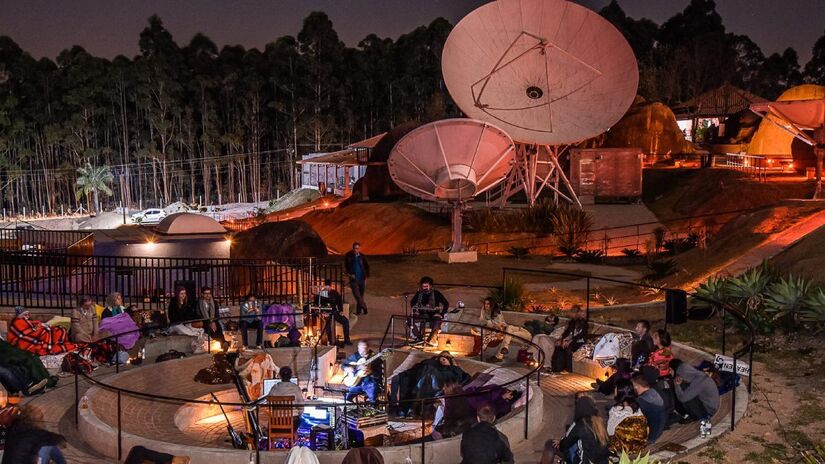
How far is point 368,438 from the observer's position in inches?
452

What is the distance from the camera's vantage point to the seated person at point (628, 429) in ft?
33.9

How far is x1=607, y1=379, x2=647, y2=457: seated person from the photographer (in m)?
10.3

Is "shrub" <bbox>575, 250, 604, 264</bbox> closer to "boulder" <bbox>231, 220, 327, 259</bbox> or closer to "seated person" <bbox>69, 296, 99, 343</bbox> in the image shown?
"boulder" <bbox>231, 220, 327, 259</bbox>

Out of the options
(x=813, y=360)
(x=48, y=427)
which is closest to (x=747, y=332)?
(x=813, y=360)

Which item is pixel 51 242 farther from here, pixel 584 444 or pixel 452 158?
pixel 584 444

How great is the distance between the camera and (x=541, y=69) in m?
35.0

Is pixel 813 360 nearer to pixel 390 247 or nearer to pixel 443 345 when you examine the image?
pixel 443 345

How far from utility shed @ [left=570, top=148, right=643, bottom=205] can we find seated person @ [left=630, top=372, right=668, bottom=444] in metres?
37.3

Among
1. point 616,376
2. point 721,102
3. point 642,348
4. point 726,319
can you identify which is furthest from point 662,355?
point 721,102

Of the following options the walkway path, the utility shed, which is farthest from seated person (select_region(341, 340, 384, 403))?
the utility shed

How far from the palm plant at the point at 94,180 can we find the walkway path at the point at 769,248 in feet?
250

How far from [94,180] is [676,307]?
81396 mm

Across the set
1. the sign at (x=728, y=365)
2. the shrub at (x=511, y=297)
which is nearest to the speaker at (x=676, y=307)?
the sign at (x=728, y=365)

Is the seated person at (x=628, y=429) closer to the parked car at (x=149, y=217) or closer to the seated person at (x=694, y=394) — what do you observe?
the seated person at (x=694, y=394)
